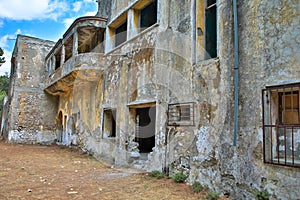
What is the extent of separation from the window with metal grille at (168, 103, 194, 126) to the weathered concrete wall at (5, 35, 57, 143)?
14.5m

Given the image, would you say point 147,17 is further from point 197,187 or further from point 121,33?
point 197,187

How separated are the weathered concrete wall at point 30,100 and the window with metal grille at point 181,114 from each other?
1449 cm

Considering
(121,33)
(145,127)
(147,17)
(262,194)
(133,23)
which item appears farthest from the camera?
(145,127)

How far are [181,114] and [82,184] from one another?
320 cm

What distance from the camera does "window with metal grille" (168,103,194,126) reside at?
21.9 feet

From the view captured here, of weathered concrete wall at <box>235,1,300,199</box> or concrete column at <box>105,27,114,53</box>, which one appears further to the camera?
concrete column at <box>105,27,114,53</box>

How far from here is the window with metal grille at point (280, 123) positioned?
4570 mm

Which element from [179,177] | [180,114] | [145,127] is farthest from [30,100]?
[179,177]

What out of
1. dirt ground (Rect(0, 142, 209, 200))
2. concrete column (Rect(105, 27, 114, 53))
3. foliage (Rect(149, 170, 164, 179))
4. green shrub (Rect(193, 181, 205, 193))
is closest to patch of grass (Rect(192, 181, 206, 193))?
green shrub (Rect(193, 181, 205, 193))

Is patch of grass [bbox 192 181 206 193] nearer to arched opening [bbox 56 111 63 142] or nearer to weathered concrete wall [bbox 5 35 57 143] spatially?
arched opening [bbox 56 111 63 142]

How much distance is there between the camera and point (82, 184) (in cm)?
686

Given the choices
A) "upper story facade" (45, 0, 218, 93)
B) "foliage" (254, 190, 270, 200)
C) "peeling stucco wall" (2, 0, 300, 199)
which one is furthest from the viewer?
"upper story facade" (45, 0, 218, 93)

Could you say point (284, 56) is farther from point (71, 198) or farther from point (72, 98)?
point (72, 98)

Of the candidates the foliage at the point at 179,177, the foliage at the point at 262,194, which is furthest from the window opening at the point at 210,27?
the foliage at the point at 262,194
